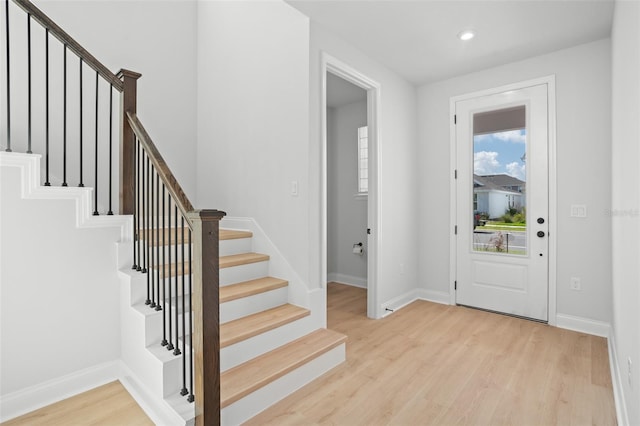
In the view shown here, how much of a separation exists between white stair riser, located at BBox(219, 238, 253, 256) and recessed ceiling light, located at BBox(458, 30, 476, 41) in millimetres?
2683

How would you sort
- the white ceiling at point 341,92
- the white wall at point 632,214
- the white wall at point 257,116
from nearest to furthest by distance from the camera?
1. the white wall at point 632,214
2. the white wall at point 257,116
3. the white ceiling at point 341,92

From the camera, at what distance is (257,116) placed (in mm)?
3123

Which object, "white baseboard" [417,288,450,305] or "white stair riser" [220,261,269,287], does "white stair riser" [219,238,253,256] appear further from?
"white baseboard" [417,288,450,305]

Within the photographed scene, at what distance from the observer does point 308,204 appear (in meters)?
2.74

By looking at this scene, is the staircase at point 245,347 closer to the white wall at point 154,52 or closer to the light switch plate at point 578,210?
the white wall at point 154,52

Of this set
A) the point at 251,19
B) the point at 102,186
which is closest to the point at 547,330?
the point at 251,19

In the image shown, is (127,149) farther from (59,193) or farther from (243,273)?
(243,273)

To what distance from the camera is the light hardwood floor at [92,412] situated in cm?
182

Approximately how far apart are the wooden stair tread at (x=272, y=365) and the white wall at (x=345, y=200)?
2.46 meters

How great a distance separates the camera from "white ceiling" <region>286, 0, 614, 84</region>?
2.58 metres

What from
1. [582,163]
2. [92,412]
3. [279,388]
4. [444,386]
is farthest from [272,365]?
[582,163]

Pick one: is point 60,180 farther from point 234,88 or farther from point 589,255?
point 589,255

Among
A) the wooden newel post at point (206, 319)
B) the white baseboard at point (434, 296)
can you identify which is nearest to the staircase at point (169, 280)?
the wooden newel post at point (206, 319)

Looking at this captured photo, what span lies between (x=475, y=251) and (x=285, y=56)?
2898 mm
